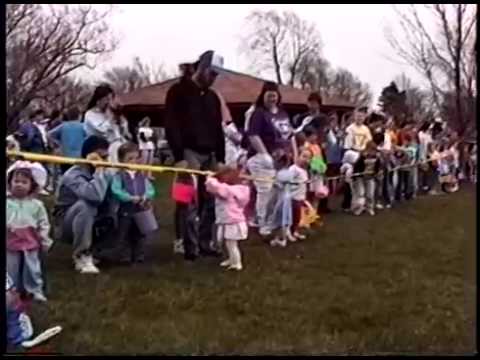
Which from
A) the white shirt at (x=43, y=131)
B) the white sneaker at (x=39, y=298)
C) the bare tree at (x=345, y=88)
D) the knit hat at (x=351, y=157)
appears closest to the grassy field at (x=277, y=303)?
the white sneaker at (x=39, y=298)

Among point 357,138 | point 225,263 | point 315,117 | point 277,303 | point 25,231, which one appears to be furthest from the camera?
point 357,138

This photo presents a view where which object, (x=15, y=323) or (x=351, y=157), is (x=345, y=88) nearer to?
(x=351, y=157)

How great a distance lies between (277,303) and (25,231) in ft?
5.39

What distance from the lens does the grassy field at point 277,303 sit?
16.4ft

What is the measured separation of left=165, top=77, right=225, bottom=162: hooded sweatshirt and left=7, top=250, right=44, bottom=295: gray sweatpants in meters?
2.08

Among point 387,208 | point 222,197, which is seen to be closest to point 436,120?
point 387,208

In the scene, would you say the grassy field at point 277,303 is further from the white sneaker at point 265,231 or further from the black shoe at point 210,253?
the white sneaker at point 265,231

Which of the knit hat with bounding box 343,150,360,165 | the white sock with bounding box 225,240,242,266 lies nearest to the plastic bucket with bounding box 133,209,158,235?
the white sock with bounding box 225,240,242,266

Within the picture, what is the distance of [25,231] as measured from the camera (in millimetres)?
5801

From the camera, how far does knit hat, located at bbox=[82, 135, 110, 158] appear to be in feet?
24.2

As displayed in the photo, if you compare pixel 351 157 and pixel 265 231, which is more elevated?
pixel 351 157

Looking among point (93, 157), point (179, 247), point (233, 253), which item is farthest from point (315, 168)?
point (93, 157)

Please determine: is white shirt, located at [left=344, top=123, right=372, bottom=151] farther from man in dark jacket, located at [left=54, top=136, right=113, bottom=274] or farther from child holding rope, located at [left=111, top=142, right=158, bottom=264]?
man in dark jacket, located at [left=54, top=136, right=113, bottom=274]

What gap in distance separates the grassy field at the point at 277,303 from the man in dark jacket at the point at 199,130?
0.37 meters
